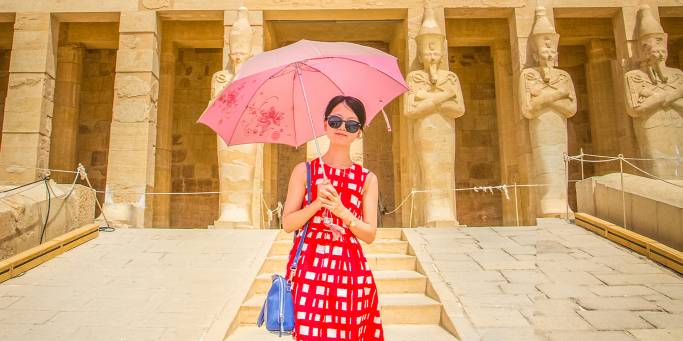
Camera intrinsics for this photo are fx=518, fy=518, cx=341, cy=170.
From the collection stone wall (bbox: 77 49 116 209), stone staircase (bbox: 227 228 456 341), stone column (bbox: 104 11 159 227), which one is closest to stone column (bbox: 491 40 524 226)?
stone staircase (bbox: 227 228 456 341)

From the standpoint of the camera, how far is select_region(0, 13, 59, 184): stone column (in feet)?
33.4

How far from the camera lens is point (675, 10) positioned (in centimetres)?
1114

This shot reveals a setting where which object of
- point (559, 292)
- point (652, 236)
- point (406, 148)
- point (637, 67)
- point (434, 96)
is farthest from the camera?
point (406, 148)

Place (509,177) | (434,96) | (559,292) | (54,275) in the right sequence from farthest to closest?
(509,177) → (434,96) → (54,275) → (559,292)

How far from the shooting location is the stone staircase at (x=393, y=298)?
184 inches

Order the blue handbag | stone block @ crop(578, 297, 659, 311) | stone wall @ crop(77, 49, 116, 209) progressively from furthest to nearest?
stone wall @ crop(77, 49, 116, 209) < stone block @ crop(578, 297, 659, 311) < the blue handbag

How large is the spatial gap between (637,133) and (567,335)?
24.6ft

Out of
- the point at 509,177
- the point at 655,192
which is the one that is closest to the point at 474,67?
the point at 509,177

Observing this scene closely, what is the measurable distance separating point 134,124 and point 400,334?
7.66 metres

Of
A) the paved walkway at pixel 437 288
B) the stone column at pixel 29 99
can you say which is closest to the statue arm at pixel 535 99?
the paved walkway at pixel 437 288

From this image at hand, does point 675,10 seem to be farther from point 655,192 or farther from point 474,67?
point 655,192

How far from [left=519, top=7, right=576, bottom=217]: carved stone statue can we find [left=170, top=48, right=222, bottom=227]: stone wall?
8.43 meters

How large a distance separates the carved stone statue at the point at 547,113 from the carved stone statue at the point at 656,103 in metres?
1.33

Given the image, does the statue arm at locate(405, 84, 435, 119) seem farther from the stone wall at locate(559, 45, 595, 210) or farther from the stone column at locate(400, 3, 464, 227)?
the stone wall at locate(559, 45, 595, 210)
